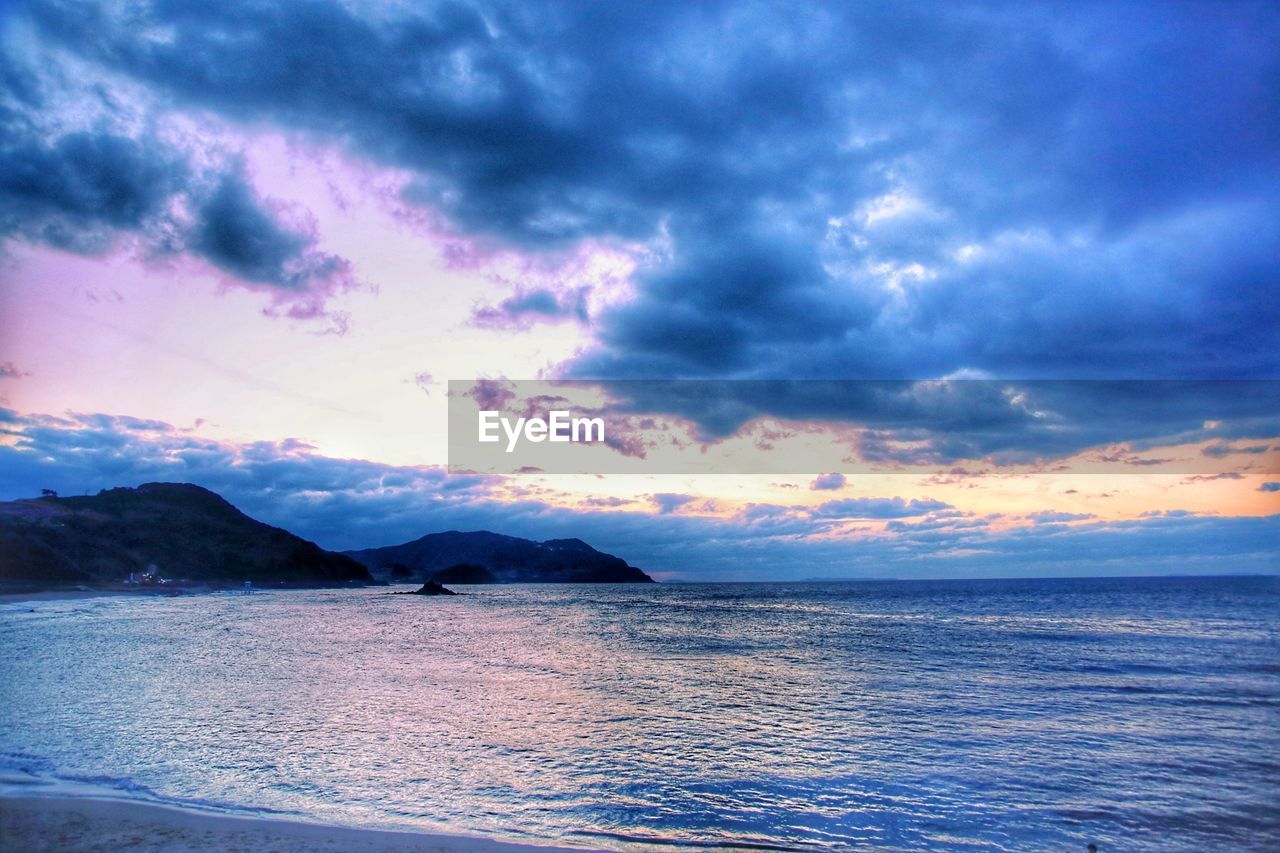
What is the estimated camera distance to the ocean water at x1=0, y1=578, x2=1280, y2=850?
15422mm

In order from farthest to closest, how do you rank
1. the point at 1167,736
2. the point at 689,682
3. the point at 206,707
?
the point at 689,682 < the point at 206,707 < the point at 1167,736

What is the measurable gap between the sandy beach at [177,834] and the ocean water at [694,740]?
39.6 inches

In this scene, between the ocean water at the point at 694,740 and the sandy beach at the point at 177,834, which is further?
the ocean water at the point at 694,740

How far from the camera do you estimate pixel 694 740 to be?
901 inches

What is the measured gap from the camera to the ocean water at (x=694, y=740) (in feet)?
50.6

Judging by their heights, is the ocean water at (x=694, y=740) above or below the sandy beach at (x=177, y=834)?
below

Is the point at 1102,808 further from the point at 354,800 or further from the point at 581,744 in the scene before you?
the point at 354,800

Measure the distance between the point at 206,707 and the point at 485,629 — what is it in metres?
48.9

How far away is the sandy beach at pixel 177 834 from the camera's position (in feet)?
40.0

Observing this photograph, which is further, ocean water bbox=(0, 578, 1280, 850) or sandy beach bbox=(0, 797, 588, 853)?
ocean water bbox=(0, 578, 1280, 850)

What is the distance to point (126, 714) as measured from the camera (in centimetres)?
2534

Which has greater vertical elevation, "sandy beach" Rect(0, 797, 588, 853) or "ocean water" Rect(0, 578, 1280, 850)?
"sandy beach" Rect(0, 797, 588, 853)

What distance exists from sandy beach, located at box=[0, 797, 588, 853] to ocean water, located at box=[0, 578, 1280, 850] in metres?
1.01

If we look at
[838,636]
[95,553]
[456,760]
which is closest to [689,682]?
[456,760]
